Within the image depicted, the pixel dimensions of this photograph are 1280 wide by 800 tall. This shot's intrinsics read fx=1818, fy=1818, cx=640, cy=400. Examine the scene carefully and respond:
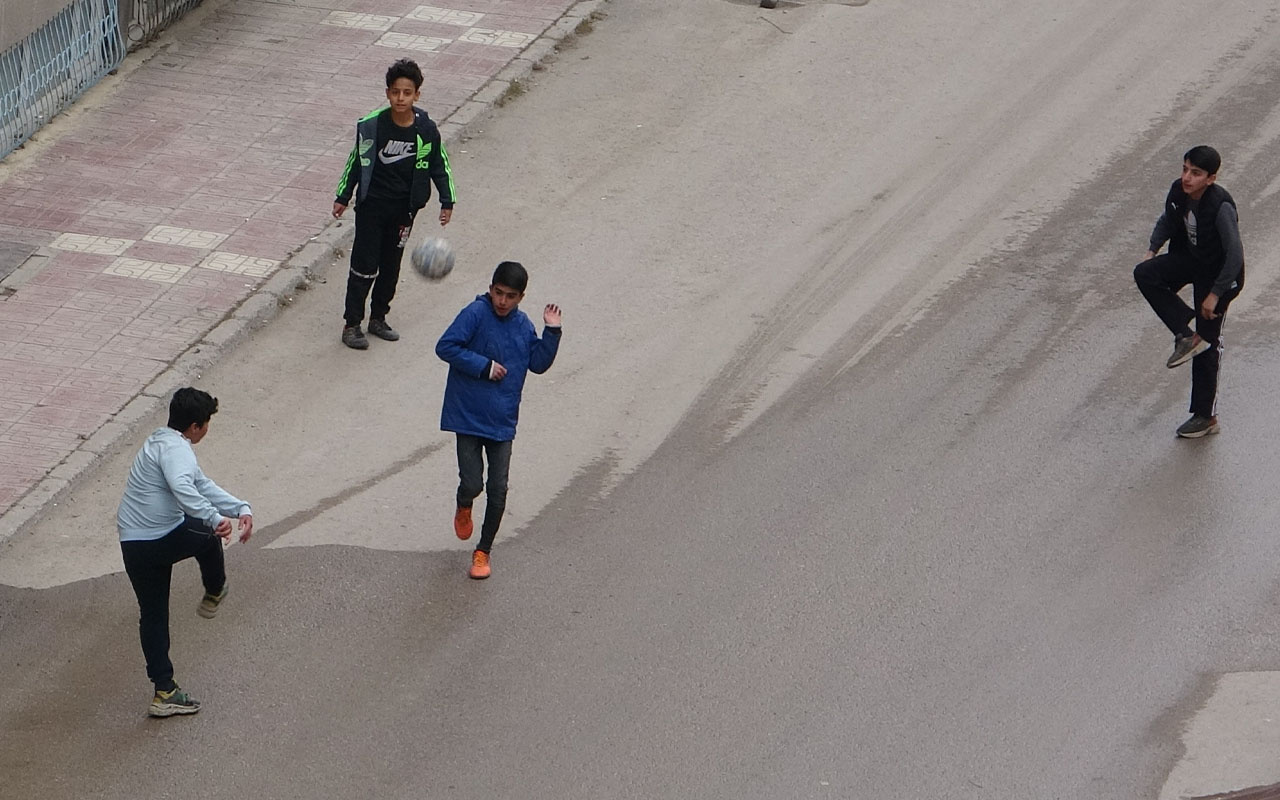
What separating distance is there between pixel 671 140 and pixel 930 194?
2159 millimetres

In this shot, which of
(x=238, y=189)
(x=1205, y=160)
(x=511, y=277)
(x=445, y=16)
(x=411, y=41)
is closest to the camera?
(x=511, y=277)

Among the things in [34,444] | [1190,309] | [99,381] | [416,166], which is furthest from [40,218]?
[1190,309]

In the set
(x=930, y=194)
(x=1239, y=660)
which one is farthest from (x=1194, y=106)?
(x=1239, y=660)

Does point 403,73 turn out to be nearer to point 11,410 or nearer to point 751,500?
point 11,410

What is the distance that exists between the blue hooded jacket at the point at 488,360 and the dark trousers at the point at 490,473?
0.28 ft

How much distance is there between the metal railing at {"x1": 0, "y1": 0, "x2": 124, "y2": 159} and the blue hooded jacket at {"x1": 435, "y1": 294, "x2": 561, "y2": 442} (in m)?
6.41

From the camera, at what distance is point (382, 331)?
11648mm

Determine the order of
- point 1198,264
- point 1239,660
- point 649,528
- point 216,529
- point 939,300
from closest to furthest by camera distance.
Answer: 1. point 216,529
2. point 1239,660
3. point 649,528
4. point 1198,264
5. point 939,300

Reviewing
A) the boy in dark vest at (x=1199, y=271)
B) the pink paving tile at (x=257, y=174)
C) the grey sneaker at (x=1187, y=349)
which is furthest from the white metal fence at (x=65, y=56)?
the grey sneaker at (x=1187, y=349)

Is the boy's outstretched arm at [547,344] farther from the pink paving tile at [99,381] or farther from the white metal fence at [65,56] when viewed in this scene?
the white metal fence at [65,56]

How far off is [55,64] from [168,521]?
774 centimetres

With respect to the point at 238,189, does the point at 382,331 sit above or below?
below

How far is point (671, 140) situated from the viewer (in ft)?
46.9

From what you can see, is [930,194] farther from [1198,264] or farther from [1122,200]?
[1198,264]
